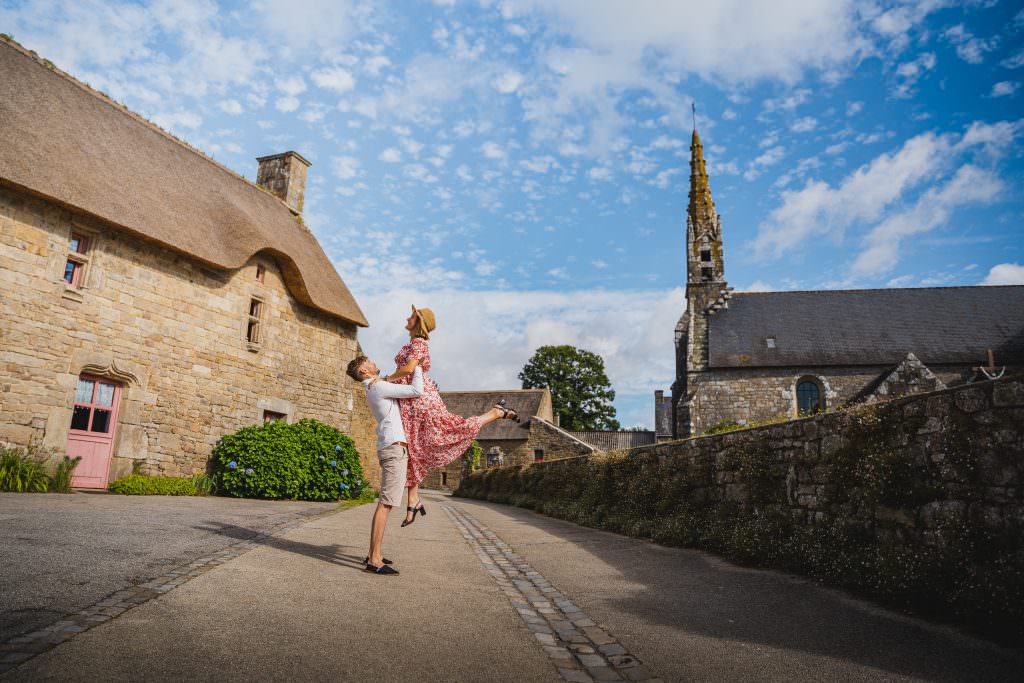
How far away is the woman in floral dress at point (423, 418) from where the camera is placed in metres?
5.01

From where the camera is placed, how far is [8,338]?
10.3 m

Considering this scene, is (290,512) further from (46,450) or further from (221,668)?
(221,668)

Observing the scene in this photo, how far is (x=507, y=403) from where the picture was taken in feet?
126

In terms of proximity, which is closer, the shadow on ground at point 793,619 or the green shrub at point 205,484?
the shadow on ground at point 793,619

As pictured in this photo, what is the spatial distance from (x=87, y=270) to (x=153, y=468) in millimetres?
3927

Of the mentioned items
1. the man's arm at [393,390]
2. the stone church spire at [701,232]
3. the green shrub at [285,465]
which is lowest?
the green shrub at [285,465]

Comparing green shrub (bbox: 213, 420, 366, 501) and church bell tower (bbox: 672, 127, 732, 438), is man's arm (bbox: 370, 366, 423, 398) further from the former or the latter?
church bell tower (bbox: 672, 127, 732, 438)

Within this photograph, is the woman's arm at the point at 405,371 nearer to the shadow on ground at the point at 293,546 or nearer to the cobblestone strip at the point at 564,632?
the shadow on ground at the point at 293,546

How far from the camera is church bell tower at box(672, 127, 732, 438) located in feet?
102

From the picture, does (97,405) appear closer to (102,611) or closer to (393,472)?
(393,472)

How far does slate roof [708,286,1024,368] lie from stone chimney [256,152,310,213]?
66.0 ft

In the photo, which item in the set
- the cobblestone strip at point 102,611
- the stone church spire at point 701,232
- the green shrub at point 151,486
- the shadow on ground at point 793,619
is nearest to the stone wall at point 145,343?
the green shrub at point 151,486

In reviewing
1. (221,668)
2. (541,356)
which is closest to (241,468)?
(221,668)

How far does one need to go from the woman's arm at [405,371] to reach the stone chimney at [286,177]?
54.8 feet
